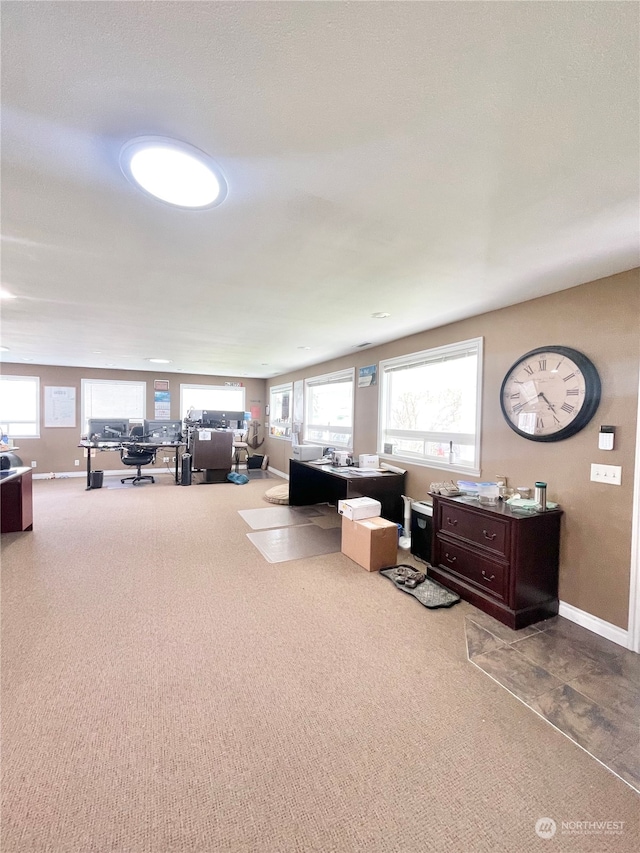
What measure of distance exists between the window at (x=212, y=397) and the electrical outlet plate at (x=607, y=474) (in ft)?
22.0

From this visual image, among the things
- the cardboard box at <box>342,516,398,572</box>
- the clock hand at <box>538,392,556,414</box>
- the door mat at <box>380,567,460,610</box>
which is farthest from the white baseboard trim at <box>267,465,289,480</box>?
the clock hand at <box>538,392,556,414</box>

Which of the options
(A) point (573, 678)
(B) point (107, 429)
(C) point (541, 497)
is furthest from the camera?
(B) point (107, 429)

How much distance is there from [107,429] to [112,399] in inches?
52.5

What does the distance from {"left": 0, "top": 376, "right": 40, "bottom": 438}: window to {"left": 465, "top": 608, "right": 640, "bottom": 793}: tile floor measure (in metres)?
8.10

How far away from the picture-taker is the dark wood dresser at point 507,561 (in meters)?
2.26

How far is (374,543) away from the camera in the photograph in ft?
9.91

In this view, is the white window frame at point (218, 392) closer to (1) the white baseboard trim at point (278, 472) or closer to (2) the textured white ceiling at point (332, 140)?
(1) the white baseboard trim at point (278, 472)

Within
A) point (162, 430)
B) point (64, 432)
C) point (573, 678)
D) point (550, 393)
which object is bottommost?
point (573, 678)

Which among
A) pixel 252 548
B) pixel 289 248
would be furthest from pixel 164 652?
pixel 289 248

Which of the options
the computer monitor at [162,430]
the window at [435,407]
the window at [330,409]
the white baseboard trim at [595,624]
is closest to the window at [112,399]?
the computer monitor at [162,430]

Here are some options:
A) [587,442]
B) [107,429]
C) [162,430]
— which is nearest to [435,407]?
[587,442]

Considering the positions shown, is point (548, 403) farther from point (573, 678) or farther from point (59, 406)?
point (59, 406)

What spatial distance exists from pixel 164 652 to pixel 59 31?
8.43ft

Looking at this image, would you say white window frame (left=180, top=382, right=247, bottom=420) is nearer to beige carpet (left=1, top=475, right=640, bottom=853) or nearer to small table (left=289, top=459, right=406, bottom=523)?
small table (left=289, top=459, right=406, bottom=523)
